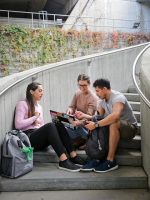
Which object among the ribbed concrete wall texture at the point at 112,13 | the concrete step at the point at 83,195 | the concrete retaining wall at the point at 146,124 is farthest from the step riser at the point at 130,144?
the ribbed concrete wall texture at the point at 112,13

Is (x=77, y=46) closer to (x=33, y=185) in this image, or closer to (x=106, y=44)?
(x=106, y=44)

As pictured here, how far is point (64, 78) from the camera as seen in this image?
4477 mm

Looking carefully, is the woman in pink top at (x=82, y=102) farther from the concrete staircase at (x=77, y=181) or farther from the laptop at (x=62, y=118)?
the concrete staircase at (x=77, y=181)

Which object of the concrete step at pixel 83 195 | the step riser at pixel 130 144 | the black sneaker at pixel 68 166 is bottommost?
the concrete step at pixel 83 195

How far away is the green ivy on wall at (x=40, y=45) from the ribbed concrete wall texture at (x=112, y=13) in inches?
43.3

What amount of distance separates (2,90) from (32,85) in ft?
1.65

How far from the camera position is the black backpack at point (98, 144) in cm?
293

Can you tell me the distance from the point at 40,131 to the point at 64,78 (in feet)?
5.15

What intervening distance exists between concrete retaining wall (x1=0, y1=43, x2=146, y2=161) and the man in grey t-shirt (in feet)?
2.86

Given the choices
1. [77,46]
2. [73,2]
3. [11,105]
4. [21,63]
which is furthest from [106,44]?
[11,105]

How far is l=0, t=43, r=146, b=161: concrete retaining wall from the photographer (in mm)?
3143

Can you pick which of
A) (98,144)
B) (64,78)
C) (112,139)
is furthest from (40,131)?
(64,78)

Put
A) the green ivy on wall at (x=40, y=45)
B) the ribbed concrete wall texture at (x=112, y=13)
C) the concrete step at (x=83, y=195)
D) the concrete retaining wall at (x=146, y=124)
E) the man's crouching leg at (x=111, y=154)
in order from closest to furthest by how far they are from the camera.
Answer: the concrete step at (x=83, y=195), the concrete retaining wall at (x=146, y=124), the man's crouching leg at (x=111, y=154), the green ivy on wall at (x=40, y=45), the ribbed concrete wall texture at (x=112, y=13)

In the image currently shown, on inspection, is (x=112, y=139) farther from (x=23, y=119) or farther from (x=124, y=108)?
(x=23, y=119)
